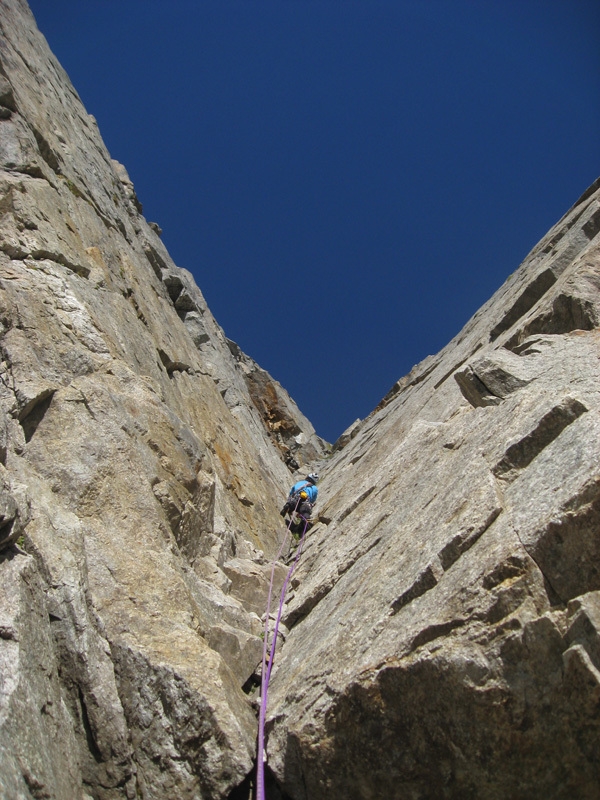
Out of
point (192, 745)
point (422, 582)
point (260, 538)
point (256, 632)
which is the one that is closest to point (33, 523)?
point (192, 745)

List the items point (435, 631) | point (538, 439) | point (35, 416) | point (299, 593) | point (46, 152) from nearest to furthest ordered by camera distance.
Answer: point (435, 631), point (538, 439), point (35, 416), point (299, 593), point (46, 152)

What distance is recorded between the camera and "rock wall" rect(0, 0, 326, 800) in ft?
19.5

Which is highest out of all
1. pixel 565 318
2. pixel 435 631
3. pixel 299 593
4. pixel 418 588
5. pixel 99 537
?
pixel 565 318

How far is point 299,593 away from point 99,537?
3.76m

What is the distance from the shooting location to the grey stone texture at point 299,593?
552 cm

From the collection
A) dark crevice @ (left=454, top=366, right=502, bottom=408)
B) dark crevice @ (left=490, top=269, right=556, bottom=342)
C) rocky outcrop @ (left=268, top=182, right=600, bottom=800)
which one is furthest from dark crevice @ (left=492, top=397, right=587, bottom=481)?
dark crevice @ (left=490, top=269, right=556, bottom=342)

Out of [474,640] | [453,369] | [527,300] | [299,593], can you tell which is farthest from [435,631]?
[453,369]

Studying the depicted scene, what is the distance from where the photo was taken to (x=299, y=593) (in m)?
10.2

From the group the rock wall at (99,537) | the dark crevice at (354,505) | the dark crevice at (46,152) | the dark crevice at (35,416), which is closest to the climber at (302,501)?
the rock wall at (99,537)

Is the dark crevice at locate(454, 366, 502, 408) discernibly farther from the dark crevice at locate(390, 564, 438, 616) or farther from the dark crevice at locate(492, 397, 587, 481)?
the dark crevice at locate(390, 564, 438, 616)

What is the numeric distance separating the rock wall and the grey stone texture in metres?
0.03

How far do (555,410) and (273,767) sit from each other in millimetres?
5443

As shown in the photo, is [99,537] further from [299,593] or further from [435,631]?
[435,631]

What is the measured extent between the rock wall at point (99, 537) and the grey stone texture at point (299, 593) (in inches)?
1.4
